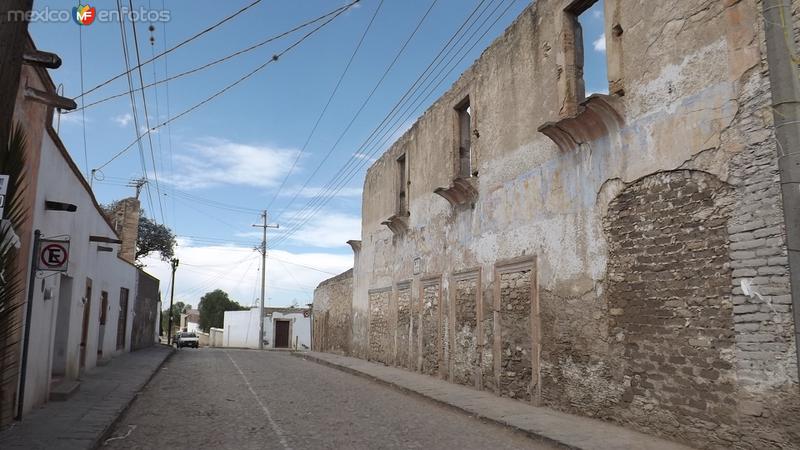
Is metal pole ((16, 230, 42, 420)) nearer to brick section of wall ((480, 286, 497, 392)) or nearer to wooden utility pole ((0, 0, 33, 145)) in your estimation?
wooden utility pole ((0, 0, 33, 145))

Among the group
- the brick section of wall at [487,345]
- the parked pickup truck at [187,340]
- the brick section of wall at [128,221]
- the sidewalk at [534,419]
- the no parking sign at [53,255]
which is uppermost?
the brick section of wall at [128,221]

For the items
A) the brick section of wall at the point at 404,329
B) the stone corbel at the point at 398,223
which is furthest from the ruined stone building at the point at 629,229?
the stone corbel at the point at 398,223

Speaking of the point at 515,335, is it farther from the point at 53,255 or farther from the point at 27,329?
the point at 27,329

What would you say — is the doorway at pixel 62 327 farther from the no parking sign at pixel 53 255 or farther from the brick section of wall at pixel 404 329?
the brick section of wall at pixel 404 329

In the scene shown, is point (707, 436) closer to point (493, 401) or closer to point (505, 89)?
point (493, 401)

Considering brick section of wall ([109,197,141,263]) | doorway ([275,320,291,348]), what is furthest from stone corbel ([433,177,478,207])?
doorway ([275,320,291,348])

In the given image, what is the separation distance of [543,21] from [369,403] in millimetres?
7636

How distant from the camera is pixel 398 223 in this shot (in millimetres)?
19094

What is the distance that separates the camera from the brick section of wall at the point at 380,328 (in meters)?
19.5

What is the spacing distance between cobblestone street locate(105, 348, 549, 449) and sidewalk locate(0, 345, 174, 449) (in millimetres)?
264

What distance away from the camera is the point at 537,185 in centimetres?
1123

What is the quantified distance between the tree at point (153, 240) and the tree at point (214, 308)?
27.6 metres

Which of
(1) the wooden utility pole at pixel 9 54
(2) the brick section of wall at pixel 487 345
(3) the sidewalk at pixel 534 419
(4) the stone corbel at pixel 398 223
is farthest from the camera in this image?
(4) the stone corbel at pixel 398 223

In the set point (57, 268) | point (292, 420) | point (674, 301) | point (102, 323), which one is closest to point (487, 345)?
point (292, 420)
